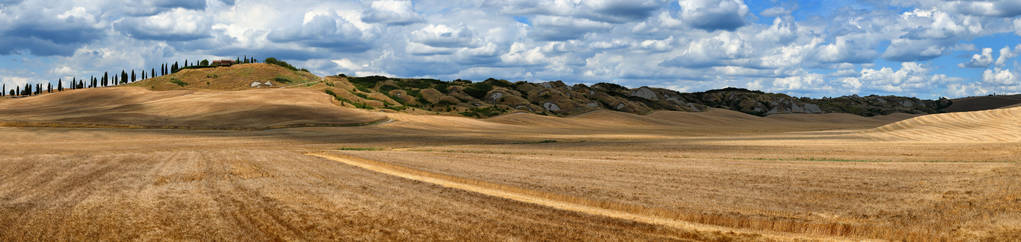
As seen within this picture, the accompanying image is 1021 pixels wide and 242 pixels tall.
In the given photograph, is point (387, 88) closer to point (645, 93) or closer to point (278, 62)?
point (278, 62)

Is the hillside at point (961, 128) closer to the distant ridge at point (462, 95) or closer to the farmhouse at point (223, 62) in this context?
the distant ridge at point (462, 95)

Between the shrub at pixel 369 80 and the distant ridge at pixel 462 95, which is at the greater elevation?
the shrub at pixel 369 80

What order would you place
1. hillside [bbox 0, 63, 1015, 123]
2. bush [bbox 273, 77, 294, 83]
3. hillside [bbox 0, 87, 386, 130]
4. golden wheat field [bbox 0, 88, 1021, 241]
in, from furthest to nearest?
bush [bbox 273, 77, 294, 83] < hillside [bbox 0, 63, 1015, 123] < hillside [bbox 0, 87, 386, 130] < golden wheat field [bbox 0, 88, 1021, 241]

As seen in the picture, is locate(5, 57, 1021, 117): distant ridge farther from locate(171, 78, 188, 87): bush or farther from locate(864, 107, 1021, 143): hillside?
locate(864, 107, 1021, 143): hillside

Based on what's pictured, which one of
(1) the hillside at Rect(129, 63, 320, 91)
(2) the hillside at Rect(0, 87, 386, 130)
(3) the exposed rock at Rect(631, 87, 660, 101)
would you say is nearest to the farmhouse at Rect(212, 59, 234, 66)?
(1) the hillside at Rect(129, 63, 320, 91)

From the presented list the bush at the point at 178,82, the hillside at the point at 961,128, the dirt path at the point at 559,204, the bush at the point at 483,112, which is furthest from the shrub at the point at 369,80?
the dirt path at the point at 559,204

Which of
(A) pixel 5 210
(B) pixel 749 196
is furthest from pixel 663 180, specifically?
(A) pixel 5 210

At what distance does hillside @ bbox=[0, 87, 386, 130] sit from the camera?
67312 millimetres

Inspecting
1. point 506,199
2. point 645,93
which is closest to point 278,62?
point 645,93

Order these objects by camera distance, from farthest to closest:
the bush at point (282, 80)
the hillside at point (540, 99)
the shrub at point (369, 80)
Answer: the shrub at point (369, 80) < the hillside at point (540, 99) < the bush at point (282, 80)

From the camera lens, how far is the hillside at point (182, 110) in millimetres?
67312

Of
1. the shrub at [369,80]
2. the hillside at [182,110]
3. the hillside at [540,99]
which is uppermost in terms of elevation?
the shrub at [369,80]

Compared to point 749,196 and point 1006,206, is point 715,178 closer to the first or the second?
point 749,196

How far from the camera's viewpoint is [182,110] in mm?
80125
